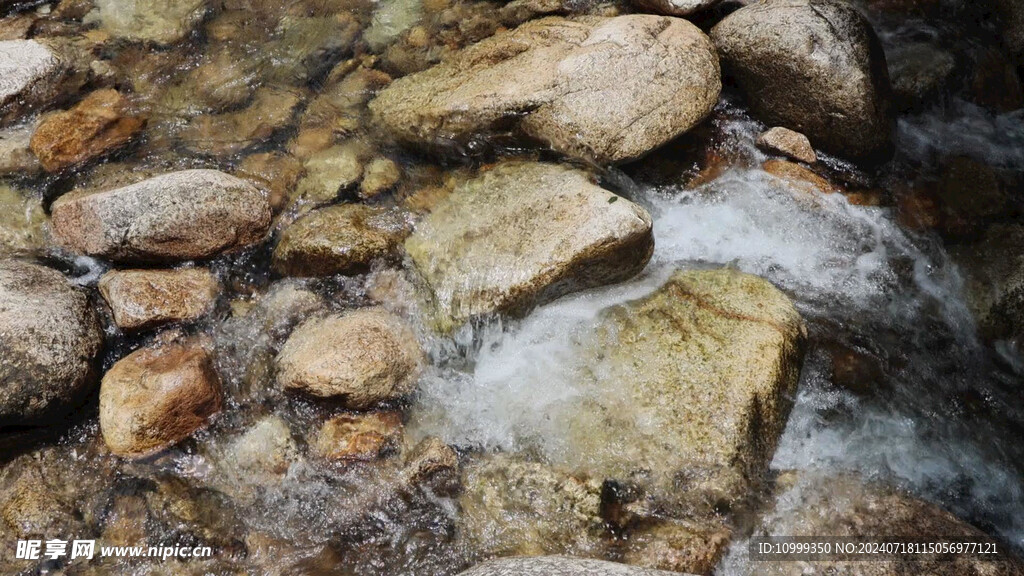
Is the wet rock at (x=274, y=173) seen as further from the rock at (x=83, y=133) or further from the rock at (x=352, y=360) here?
the rock at (x=352, y=360)

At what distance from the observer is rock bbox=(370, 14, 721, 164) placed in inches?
194

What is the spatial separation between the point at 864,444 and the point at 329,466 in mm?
3491

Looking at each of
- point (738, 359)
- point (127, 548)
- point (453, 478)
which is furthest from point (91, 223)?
point (738, 359)

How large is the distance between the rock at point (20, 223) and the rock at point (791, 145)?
20.1 ft

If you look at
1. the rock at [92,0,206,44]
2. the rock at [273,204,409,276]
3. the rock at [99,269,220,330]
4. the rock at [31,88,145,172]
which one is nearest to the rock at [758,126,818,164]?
the rock at [273,204,409,276]

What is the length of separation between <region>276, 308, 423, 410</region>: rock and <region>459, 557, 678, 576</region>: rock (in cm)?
151

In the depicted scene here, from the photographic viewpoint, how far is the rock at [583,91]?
493cm

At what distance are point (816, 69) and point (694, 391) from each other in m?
3.18

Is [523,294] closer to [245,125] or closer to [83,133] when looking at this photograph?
[245,125]

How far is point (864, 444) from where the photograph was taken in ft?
13.3

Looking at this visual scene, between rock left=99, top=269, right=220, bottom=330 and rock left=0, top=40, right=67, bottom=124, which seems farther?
rock left=0, top=40, right=67, bottom=124

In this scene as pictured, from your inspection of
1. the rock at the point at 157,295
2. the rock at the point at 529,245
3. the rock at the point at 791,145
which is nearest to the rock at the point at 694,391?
the rock at the point at 529,245

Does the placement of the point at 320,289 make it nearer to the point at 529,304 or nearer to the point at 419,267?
the point at 419,267

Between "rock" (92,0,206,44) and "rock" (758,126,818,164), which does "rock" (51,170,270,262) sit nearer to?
"rock" (92,0,206,44)
